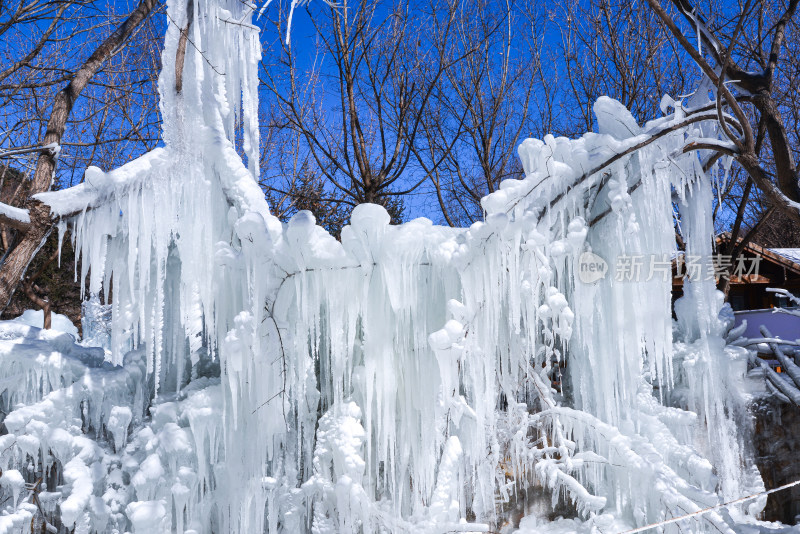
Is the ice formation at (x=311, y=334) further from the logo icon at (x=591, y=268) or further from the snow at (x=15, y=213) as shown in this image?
the snow at (x=15, y=213)

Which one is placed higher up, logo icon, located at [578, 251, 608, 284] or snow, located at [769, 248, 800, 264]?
snow, located at [769, 248, 800, 264]

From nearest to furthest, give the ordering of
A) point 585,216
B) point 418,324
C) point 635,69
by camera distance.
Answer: point 418,324, point 585,216, point 635,69

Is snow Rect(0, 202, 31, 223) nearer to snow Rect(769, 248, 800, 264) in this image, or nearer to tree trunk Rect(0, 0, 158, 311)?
tree trunk Rect(0, 0, 158, 311)

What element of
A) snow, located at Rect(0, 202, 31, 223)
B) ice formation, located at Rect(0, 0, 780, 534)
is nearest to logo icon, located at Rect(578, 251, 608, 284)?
ice formation, located at Rect(0, 0, 780, 534)

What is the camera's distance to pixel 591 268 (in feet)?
11.6

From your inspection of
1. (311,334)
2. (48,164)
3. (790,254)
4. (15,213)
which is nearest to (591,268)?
(311,334)

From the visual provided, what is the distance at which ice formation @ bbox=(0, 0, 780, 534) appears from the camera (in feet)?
9.91

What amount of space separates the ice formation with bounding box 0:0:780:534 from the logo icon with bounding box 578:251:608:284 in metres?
0.01

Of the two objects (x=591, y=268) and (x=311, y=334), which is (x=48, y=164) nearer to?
(x=311, y=334)

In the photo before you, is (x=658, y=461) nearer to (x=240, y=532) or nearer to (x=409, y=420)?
(x=409, y=420)

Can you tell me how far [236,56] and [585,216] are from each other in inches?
108

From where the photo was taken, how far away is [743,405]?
15.0ft

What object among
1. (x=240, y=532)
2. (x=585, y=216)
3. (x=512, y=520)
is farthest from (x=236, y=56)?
(x=512, y=520)

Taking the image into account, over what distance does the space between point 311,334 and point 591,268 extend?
1.94m
